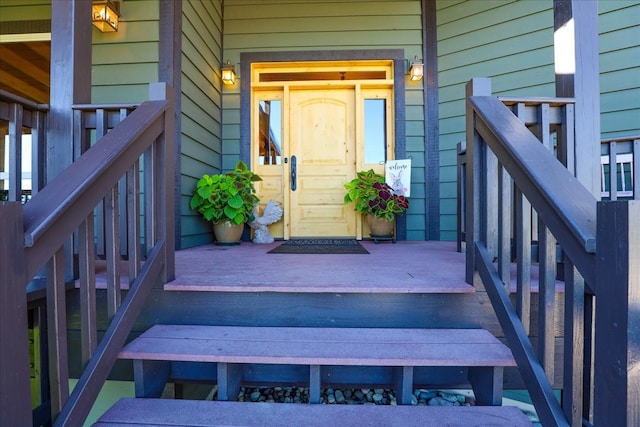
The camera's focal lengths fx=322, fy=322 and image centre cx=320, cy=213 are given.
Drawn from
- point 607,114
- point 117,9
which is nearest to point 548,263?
point 607,114

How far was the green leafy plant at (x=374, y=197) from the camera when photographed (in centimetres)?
338

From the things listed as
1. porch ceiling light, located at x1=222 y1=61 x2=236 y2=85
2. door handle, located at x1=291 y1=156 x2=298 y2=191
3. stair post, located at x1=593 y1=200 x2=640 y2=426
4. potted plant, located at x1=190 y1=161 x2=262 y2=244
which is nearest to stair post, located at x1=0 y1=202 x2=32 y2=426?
stair post, located at x1=593 y1=200 x2=640 y2=426

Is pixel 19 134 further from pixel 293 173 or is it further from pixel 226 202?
pixel 293 173

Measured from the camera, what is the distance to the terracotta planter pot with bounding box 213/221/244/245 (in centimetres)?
313

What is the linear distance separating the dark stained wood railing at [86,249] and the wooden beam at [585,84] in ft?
5.95

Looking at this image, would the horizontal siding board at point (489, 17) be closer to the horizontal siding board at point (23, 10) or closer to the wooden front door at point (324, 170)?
the wooden front door at point (324, 170)

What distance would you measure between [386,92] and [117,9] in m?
2.70

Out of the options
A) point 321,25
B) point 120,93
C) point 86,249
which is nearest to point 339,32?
point 321,25

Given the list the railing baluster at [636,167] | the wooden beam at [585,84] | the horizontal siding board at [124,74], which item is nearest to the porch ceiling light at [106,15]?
the horizontal siding board at [124,74]

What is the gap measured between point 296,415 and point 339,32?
3.79m

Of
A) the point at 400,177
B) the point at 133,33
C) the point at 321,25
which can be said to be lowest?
the point at 400,177

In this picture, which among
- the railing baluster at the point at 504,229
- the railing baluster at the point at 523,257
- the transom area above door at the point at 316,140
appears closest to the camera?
the railing baluster at the point at 523,257

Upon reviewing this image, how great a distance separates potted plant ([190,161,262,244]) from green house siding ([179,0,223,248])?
0.38 ft

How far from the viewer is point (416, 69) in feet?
11.5
